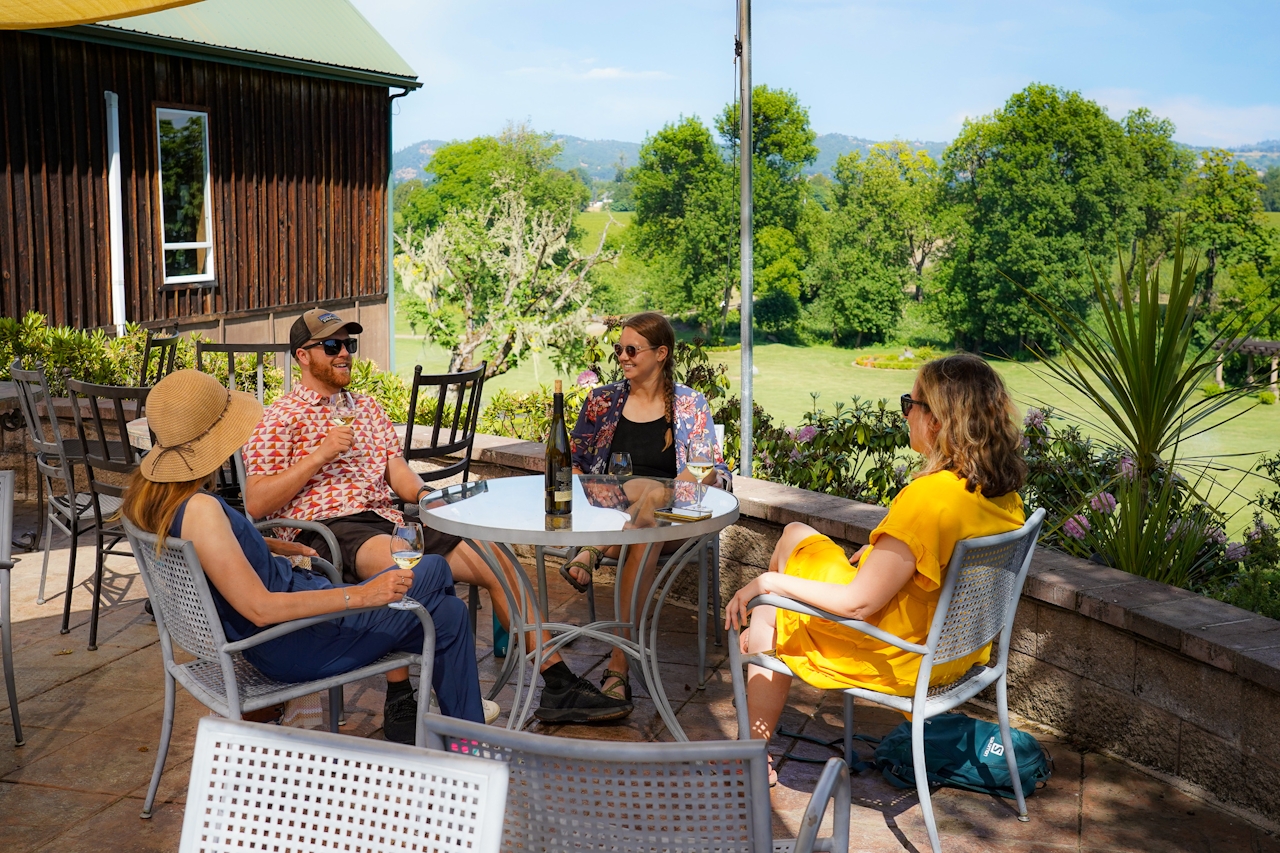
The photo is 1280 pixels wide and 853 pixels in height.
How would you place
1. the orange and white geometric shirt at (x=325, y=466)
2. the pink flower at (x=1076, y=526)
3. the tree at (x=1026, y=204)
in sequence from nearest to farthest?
the orange and white geometric shirt at (x=325, y=466)
the pink flower at (x=1076, y=526)
the tree at (x=1026, y=204)

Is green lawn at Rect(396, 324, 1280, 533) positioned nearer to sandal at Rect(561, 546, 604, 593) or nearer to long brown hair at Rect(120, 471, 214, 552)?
sandal at Rect(561, 546, 604, 593)

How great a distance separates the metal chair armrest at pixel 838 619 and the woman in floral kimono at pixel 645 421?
1.09 meters

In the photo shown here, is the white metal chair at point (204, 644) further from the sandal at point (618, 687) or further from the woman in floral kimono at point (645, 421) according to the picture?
the woman in floral kimono at point (645, 421)

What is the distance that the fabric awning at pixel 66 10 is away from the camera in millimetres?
2293

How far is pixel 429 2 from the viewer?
292 ft

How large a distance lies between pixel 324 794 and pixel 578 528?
5.13 feet

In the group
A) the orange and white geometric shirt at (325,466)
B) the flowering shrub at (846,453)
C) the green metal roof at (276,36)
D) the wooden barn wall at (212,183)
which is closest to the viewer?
the orange and white geometric shirt at (325,466)

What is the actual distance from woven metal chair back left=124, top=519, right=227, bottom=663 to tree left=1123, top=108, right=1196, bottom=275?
43.8 metres

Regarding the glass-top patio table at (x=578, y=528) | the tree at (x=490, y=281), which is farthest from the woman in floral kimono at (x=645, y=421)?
the tree at (x=490, y=281)

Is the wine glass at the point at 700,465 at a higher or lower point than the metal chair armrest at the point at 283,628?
higher

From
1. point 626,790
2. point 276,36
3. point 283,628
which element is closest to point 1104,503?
point 283,628

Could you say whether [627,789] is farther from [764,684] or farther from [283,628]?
[764,684]

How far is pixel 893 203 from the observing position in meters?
46.8

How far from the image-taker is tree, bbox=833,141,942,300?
45.9 metres
